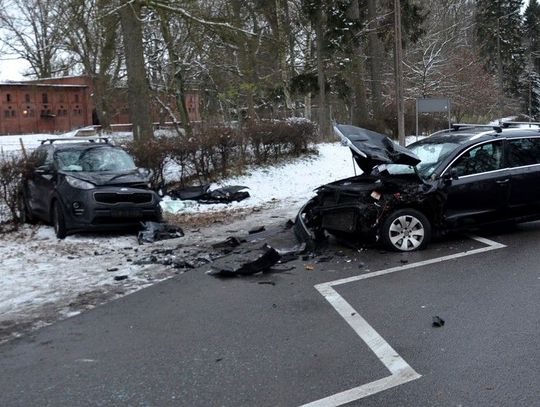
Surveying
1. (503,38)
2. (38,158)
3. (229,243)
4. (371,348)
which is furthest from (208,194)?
(503,38)

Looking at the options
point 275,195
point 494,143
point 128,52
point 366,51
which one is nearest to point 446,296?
point 494,143

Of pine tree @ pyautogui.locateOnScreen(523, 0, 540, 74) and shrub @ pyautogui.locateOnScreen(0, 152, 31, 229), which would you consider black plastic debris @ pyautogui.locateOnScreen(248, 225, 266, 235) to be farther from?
pine tree @ pyautogui.locateOnScreen(523, 0, 540, 74)

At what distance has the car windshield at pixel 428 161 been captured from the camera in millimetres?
8336

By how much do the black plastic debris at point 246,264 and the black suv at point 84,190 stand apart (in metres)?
2.88

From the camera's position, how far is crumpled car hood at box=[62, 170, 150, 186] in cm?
984

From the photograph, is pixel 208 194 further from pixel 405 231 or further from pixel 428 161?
pixel 405 231

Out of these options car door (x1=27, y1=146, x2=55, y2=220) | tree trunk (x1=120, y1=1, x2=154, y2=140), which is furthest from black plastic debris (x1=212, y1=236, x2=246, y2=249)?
tree trunk (x1=120, y1=1, x2=154, y2=140)

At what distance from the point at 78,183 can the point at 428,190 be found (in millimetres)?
5689

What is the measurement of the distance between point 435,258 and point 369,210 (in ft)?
3.45

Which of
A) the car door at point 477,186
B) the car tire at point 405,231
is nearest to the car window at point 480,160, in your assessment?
the car door at point 477,186

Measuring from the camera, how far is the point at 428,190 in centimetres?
793

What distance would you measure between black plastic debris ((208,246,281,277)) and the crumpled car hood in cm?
321

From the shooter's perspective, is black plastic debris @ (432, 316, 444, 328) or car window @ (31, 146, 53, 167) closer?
black plastic debris @ (432, 316, 444, 328)

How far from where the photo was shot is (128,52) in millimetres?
17578
